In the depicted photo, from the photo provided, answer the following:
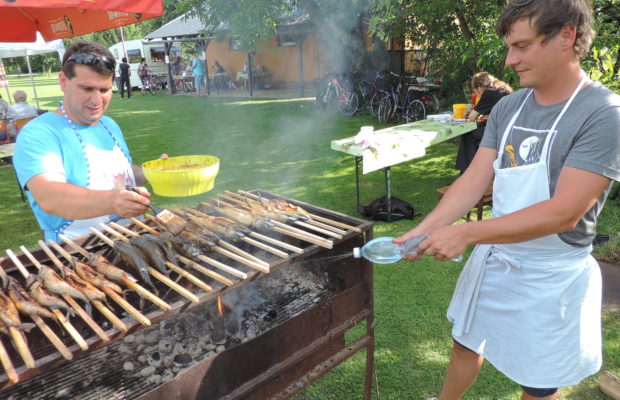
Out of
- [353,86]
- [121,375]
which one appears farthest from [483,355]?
[353,86]

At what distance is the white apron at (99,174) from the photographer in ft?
7.77

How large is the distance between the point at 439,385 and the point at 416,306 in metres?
0.96

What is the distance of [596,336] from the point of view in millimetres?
1939

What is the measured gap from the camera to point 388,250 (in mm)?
1967

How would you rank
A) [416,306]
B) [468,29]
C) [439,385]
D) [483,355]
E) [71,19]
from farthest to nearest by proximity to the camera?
[468,29], [71,19], [416,306], [439,385], [483,355]

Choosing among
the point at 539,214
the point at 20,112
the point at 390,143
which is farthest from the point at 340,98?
the point at 539,214

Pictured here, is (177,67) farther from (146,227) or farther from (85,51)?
(146,227)

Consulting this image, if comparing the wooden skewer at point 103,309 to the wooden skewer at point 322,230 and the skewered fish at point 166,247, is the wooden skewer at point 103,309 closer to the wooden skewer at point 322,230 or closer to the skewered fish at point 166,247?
the skewered fish at point 166,247

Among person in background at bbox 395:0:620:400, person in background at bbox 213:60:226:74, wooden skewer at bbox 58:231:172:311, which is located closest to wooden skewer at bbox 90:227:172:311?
wooden skewer at bbox 58:231:172:311

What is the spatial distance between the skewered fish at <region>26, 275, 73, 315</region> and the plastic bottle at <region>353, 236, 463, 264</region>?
1290 mm

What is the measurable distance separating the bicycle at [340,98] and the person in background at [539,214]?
37.5ft

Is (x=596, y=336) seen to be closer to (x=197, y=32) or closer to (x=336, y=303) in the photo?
(x=336, y=303)

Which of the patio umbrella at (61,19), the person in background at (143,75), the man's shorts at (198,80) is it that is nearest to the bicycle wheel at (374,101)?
the patio umbrella at (61,19)

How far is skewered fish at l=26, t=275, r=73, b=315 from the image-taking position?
1596 mm
